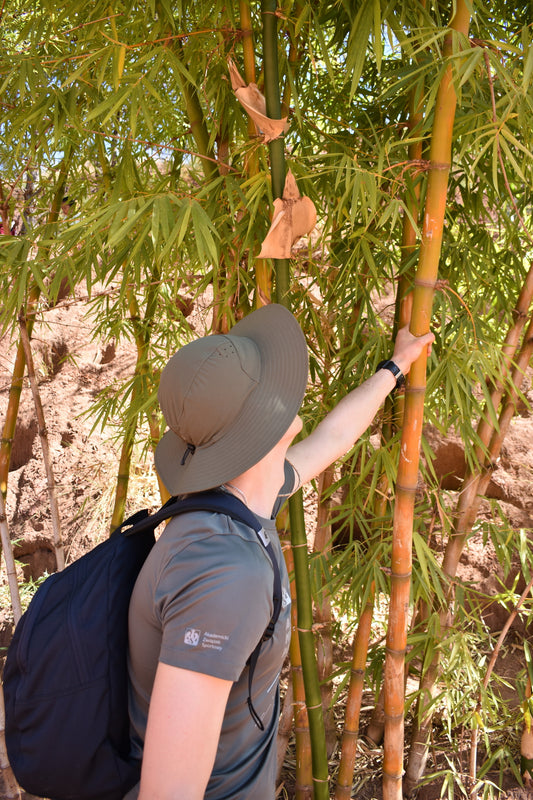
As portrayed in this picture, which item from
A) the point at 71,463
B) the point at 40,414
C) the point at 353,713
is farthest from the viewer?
the point at 71,463

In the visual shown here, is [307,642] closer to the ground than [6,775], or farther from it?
farther from it

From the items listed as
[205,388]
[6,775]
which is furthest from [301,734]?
[205,388]

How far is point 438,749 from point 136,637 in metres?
2.07

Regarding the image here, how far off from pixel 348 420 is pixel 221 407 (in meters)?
0.55

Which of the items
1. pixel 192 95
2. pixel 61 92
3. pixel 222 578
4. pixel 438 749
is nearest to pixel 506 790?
pixel 438 749

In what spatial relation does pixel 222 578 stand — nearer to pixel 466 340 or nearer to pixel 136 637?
pixel 136 637

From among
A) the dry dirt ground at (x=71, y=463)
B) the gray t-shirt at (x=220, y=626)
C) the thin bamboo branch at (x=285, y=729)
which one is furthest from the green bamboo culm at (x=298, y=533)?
the dry dirt ground at (x=71, y=463)

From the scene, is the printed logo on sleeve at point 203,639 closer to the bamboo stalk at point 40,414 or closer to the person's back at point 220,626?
the person's back at point 220,626

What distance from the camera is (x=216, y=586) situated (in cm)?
87

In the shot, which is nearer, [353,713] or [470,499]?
[353,713]

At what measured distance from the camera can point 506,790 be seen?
8.18 feet

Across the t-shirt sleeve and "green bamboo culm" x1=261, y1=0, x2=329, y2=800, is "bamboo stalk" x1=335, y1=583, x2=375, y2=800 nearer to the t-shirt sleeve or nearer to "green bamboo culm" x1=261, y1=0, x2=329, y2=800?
"green bamboo culm" x1=261, y1=0, x2=329, y2=800

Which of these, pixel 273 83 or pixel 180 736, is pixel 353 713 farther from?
pixel 273 83

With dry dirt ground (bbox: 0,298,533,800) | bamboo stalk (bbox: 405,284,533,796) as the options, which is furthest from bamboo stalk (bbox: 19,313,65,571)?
dry dirt ground (bbox: 0,298,533,800)
